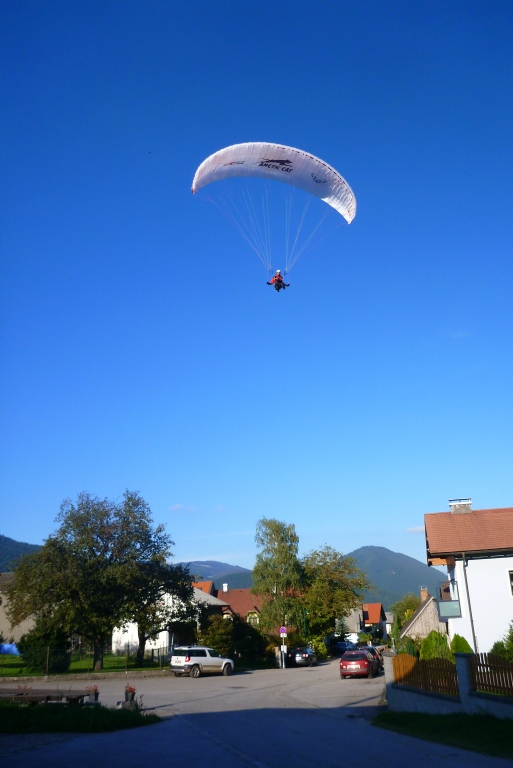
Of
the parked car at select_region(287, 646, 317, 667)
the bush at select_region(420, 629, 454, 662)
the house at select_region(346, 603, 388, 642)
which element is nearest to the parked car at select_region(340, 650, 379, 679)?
the bush at select_region(420, 629, 454, 662)

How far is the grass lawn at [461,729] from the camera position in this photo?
10148 millimetres

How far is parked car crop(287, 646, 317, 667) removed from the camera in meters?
41.7

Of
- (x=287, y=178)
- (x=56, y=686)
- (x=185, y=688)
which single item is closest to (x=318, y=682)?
(x=185, y=688)

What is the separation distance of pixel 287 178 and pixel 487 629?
18.2 metres

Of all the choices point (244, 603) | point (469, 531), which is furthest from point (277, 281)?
point (244, 603)

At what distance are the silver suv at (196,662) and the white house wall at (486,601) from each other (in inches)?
522

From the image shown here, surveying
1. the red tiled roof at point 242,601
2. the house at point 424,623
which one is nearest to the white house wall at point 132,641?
the house at point 424,623

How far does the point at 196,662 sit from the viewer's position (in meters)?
30.0

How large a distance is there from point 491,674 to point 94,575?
78.2ft

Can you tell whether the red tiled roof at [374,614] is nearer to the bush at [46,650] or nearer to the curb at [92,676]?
the curb at [92,676]

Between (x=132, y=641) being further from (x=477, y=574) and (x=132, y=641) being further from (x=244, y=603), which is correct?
(x=477, y=574)

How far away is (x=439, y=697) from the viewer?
13711 mm

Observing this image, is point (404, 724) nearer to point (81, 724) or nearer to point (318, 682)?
point (81, 724)

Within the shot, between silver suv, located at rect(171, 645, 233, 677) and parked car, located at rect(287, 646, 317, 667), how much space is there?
39.8ft
